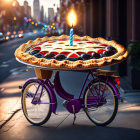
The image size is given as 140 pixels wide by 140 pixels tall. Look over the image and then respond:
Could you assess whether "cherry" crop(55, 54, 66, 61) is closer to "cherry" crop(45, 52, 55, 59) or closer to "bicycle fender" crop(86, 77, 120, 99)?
"cherry" crop(45, 52, 55, 59)

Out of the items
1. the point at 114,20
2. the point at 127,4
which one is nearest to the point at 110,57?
the point at 127,4

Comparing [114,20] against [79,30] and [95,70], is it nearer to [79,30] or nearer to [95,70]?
[79,30]

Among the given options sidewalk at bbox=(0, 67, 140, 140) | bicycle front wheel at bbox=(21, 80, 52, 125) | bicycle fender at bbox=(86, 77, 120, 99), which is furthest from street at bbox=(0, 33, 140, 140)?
bicycle fender at bbox=(86, 77, 120, 99)

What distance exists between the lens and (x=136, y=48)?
862 cm

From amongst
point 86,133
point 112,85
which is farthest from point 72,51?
point 86,133

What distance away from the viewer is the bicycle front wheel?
5.61 metres

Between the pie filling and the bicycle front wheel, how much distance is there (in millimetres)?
560

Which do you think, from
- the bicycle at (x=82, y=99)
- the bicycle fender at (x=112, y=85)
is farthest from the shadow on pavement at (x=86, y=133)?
the bicycle fender at (x=112, y=85)

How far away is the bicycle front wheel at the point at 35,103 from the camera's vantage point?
18.4 feet

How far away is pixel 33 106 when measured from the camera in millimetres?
5891

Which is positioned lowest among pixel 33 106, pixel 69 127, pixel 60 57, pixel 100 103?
pixel 69 127

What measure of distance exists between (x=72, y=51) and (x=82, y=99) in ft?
2.81

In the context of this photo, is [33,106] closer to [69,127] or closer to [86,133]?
[69,127]

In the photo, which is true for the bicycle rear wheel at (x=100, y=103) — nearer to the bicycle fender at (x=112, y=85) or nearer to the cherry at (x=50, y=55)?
the bicycle fender at (x=112, y=85)
